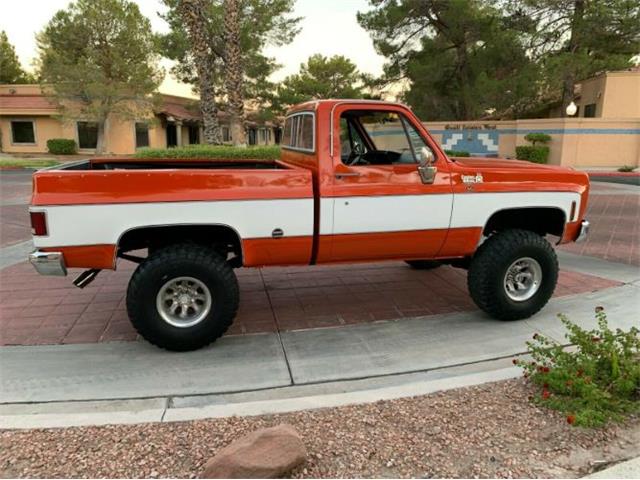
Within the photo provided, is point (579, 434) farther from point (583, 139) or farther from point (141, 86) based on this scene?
point (141, 86)

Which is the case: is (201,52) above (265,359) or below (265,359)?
above

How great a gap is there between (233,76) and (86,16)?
1933 centimetres

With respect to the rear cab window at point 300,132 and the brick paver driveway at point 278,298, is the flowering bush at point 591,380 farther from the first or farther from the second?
the rear cab window at point 300,132

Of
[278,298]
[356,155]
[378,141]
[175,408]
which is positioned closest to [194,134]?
[378,141]

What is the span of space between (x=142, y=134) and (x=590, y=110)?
88.4 feet

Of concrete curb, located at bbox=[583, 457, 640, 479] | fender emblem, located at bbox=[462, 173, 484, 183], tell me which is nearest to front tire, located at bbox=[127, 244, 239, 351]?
fender emblem, located at bbox=[462, 173, 484, 183]

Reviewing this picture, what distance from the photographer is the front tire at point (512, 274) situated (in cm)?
474

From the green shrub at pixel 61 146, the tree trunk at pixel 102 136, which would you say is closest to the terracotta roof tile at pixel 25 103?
the green shrub at pixel 61 146

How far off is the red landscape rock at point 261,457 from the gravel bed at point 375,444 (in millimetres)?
124

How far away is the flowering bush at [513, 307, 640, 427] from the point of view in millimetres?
3133

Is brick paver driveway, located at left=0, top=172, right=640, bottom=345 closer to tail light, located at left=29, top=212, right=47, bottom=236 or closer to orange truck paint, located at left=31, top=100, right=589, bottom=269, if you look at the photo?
orange truck paint, located at left=31, top=100, right=589, bottom=269

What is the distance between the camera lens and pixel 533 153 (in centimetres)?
2228

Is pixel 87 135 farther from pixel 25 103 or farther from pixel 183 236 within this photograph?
pixel 183 236

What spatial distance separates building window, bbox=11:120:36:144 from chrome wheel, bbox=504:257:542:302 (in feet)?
116
